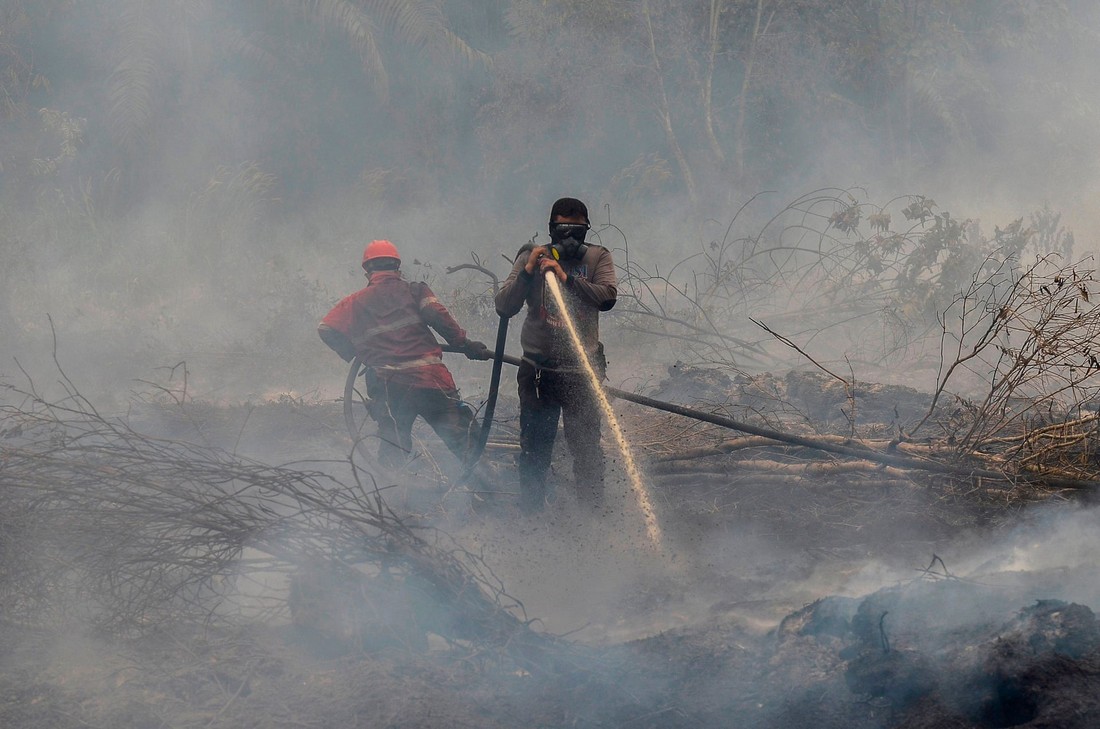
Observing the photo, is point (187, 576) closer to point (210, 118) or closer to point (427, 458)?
point (427, 458)

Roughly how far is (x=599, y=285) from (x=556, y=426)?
932 millimetres

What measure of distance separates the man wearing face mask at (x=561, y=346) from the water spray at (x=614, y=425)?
1.4 inches

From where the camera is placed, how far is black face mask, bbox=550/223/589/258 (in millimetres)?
5066

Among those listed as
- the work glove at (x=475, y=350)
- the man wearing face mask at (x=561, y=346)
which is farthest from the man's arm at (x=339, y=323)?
the man wearing face mask at (x=561, y=346)

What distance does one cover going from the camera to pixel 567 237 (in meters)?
5.09

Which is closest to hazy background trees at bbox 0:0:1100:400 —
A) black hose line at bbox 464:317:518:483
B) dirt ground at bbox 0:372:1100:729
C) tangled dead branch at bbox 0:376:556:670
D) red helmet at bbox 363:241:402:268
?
red helmet at bbox 363:241:402:268

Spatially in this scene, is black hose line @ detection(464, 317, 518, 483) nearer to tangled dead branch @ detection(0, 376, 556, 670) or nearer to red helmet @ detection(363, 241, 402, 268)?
red helmet @ detection(363, 241, 402, 268)

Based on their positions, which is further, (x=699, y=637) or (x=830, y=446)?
(x=830, y=446)

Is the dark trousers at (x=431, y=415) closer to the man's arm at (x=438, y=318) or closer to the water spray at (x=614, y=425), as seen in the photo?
the man's arm at (x=438, y=318)

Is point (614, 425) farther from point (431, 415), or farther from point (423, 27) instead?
point (423, 27)

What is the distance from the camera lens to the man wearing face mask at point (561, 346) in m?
5.01

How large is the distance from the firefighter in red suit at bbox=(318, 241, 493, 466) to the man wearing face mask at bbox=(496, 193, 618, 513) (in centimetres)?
65

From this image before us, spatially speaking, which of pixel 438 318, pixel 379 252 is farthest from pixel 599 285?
pixel 379 252

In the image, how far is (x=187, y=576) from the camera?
168 inches
